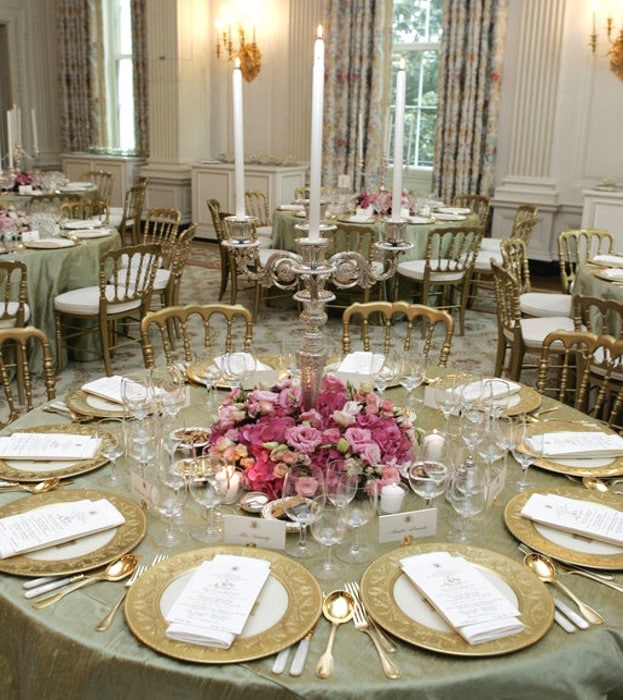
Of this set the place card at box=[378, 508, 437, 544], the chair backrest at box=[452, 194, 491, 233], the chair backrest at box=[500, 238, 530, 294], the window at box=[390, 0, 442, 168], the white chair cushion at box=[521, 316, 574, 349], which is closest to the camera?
the place card at box=[378, 508, 437, 544]

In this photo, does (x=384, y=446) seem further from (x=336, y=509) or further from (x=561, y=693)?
(x=561, y=693)

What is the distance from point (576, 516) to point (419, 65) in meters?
7.86

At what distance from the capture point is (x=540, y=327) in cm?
436

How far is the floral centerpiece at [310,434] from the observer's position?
5.78 ft

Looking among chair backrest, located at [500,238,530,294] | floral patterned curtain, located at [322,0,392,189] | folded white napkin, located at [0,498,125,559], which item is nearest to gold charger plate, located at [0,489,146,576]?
folded white napkin, located at [0,498,125,559]

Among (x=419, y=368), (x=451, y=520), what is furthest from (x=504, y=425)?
(x=419, y=368)

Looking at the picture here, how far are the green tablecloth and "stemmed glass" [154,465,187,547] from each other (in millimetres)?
184

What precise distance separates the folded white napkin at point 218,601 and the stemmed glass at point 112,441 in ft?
1.65

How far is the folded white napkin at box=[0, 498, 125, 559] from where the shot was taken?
1571 mm

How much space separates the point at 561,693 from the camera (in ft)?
4.28

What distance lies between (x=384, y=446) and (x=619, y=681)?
68 cm

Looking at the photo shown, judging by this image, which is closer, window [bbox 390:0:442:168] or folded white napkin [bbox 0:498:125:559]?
folded white napkin [bbox 0:498:125:559]

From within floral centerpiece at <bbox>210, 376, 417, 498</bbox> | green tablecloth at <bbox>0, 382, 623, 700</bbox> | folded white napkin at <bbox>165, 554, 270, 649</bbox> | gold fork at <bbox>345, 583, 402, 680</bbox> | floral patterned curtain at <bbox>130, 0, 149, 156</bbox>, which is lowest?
green tablecloth at <bbox>0, 382, 623, 700</bbox>

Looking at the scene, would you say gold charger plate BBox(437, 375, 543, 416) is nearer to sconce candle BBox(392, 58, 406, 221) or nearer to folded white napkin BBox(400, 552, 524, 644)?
sconce candle BBox(392, 58, 406, 221)
